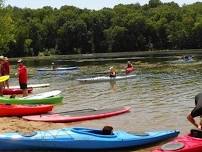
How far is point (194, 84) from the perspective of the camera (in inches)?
1119

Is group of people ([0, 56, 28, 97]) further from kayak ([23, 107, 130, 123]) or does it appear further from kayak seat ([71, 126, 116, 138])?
kayak seat ([71, 126, 116, 138])

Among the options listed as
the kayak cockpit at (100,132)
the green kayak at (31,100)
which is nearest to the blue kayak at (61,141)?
the kayak cockpit at (100,132)

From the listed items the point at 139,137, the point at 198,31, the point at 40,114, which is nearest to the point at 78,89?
the point at 40,114

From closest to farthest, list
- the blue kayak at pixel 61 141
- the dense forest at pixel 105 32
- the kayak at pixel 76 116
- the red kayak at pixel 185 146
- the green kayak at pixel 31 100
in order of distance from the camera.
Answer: the red kayak at pixel 185 146 < the blue kayak at pixel 61 141 < the kayak at pixel 76 116 < the green kayak at pixel 31 100 < the dense forest at pixel 105 32

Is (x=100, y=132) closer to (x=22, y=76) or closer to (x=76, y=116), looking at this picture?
(x=76, y=116)

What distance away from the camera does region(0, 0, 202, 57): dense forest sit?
107312 millimetres

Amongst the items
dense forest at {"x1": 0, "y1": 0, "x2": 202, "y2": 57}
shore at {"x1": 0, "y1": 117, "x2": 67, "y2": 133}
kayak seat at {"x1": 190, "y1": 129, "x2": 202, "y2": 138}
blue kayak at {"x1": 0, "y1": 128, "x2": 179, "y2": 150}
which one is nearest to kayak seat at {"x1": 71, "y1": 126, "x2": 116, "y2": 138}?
blue kayak at {"x1": 0, "y1": 128, "x2": 179, "y2": 150}

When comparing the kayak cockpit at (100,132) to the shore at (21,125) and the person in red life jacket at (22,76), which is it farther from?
the person in red life jacket at (22,76)

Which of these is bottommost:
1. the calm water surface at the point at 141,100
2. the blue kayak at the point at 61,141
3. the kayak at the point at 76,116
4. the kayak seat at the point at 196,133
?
the calm water surface at the point at 141,100

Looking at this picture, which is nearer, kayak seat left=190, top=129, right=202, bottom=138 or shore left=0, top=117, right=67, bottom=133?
kayak seat left=190, top=129, right=202, bottom=138

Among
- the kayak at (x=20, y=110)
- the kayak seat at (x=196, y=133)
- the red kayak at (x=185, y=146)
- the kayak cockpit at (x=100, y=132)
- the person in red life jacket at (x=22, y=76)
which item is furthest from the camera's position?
A: the person in red life jacket at (x=22, y=76)

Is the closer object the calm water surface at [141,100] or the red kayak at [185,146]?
the red kayak at [185,146]

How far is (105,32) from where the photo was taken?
11531 cm

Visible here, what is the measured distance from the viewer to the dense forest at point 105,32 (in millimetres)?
107312
